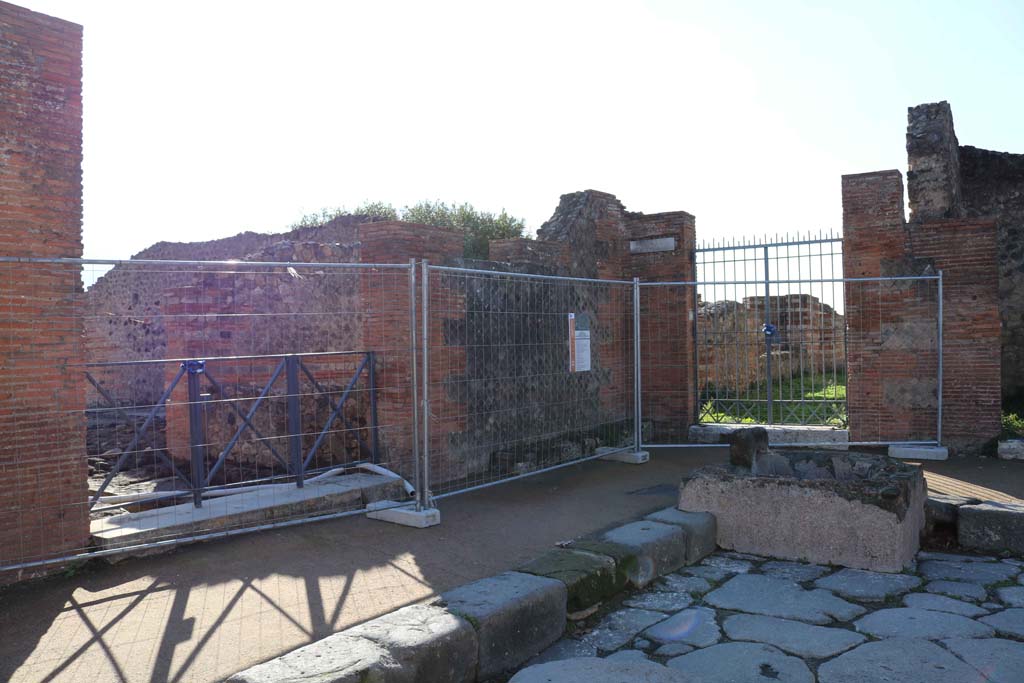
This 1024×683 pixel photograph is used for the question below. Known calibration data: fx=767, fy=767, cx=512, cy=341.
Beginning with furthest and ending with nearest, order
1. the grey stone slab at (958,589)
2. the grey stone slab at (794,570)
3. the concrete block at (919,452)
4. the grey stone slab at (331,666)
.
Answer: the concrete block at (919,452)
the grey stone slab at (794,570)
the grey stone slab at (958,589)
the grey stone slab at (331,666)

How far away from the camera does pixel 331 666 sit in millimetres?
3076

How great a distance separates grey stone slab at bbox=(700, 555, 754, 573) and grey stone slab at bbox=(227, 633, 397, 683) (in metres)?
2.78

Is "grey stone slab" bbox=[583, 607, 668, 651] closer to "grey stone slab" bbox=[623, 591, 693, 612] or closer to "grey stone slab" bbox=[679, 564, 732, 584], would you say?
"grey stone slab" bbox=[623, 591, 693, 612]

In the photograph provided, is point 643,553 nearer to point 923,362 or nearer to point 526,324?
point 526,324

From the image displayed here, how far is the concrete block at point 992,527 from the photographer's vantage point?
545 centimetres

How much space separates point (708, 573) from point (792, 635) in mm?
1143

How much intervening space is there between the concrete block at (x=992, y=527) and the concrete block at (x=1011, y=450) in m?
3.13

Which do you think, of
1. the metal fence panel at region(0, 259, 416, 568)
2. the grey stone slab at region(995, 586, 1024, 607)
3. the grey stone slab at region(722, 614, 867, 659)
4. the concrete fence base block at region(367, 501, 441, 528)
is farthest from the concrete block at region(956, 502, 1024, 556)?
the metal fence panel at region(0, 259, 416, 568)

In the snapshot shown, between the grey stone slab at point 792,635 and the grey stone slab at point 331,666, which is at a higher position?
the grey stone slab at point 331,666

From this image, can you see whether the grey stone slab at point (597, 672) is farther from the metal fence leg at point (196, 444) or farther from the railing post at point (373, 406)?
the railing post at point (373, 406)

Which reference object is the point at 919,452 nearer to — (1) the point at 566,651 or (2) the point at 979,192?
(1) the point at 566,651

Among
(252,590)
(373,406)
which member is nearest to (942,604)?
(252,590)

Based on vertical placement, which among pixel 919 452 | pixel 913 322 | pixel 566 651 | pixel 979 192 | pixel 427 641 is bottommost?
pixel 566 651

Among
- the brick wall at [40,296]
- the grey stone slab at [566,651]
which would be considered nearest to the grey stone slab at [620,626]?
the grey stone slab at [566,651]
